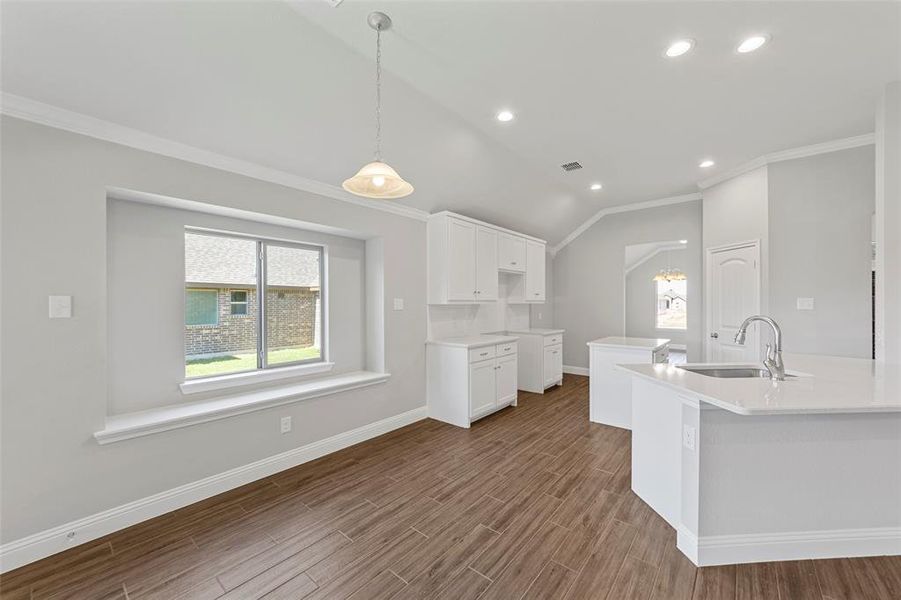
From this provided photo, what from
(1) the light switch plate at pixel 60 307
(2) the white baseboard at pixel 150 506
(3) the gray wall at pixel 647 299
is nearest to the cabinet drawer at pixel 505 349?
(2) the white baseboard at pixel 150 506

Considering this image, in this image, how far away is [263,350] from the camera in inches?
129

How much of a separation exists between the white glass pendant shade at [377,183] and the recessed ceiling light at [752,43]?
2.28 metres

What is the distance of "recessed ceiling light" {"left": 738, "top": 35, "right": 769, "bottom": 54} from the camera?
7.01 feet

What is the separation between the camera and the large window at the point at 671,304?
8797 millimetres

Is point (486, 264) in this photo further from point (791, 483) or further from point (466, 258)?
point (791, 483)

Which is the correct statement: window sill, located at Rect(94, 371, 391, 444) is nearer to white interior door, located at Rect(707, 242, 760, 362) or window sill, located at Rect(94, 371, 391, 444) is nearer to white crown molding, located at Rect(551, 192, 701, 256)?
white interior door, located at Rect(707, 242, 760, 362)

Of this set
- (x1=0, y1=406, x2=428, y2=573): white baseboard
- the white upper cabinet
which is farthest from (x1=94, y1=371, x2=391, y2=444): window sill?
the white upper cabinet

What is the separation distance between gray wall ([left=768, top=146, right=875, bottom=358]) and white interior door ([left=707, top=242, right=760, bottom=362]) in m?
0.21

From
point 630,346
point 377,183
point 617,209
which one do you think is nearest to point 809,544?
point 630,346

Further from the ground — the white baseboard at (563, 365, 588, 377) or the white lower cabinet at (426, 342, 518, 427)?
the white lower cabinet at (426, 342, 518, 427)

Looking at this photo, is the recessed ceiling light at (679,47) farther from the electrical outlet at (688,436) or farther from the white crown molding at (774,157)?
the white crown molding at (774,157)

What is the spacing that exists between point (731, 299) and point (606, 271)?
2206 millimetres

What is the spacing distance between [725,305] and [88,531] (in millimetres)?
6204

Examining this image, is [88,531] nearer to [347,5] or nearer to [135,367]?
[135,367]
